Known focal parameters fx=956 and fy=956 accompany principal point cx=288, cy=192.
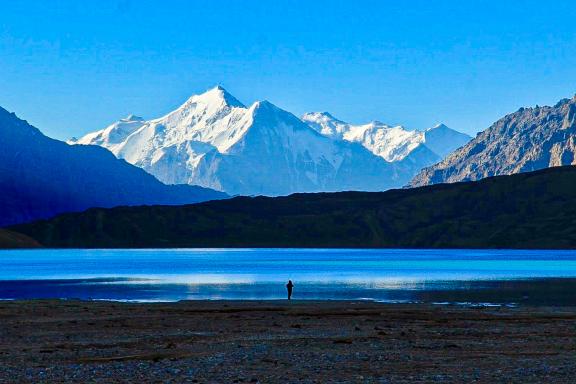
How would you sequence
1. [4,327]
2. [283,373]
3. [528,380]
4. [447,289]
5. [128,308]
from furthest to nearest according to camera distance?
1. [447,289]
2. [128,308]
3. [4,327]
4. [283,373]
5. [528,380]

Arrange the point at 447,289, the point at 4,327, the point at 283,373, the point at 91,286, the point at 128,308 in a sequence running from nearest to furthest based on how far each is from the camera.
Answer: the point at 283,373 < the point at 4,327 < the point at 128,308 < the point at 447,289 < the point at 91,286

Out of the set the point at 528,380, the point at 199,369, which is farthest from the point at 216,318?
the point at 528,380

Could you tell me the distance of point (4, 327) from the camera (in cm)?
5822

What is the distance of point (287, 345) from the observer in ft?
153

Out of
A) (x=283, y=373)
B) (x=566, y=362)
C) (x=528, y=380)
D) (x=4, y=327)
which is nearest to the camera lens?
(x=528, y=380)

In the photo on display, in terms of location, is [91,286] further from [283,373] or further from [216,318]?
[283,373]

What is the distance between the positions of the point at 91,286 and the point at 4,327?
240ft

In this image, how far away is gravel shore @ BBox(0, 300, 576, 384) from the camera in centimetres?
3497

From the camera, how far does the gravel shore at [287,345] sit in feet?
115

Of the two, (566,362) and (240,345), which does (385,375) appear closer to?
(566,362)

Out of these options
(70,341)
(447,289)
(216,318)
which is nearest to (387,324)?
(216,318)

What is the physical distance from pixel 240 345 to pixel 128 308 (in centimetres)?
3526

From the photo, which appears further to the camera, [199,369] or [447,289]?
[447,289]

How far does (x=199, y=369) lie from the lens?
120ft
